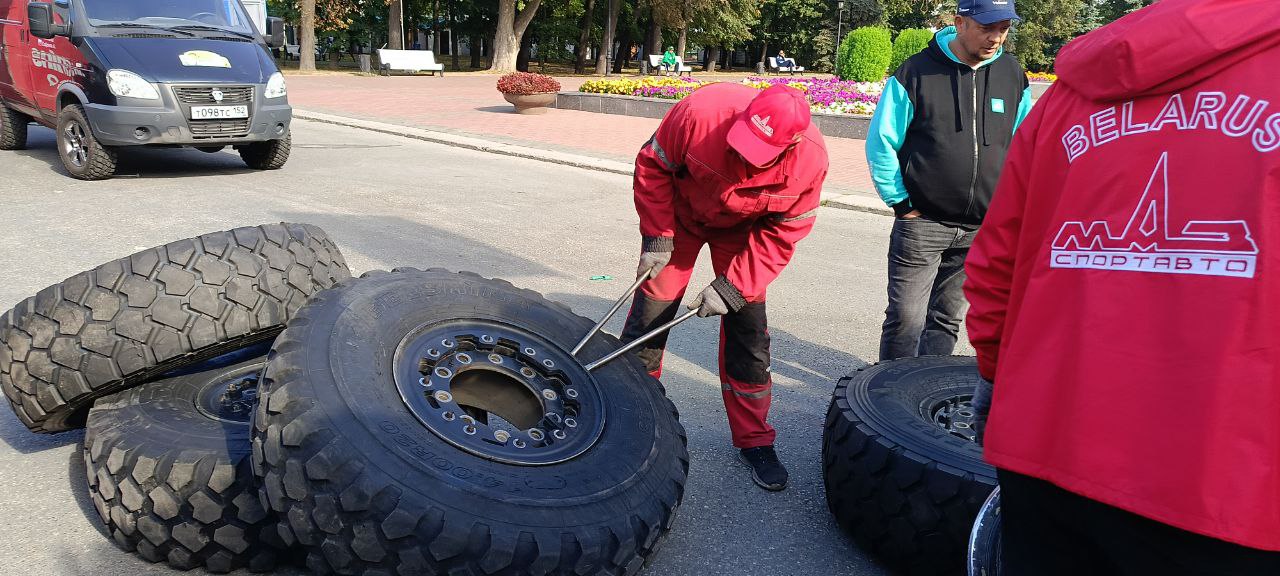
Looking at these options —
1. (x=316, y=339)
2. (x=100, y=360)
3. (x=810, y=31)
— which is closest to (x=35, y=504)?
(x=100, y=360)

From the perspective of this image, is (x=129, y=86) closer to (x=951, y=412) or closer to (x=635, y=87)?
(x=951, y=412)

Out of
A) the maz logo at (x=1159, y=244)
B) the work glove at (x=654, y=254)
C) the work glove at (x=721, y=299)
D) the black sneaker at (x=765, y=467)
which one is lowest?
the black sneaker at (x=765, y=467)

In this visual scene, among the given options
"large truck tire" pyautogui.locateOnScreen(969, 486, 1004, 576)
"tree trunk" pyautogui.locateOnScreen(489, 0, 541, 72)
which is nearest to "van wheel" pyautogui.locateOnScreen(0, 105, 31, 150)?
"large truck tire" pyautogui.locateOnScreen(969, 486, 1004, 576)

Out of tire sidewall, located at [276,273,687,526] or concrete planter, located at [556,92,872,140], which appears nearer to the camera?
tire sidewall, located at [276,273,687,526]

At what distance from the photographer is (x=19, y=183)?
30.6 ft

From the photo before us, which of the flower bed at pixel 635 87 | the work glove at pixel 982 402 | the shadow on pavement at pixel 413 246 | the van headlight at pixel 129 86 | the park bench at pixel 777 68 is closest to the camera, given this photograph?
the work glove at pixel 982 402

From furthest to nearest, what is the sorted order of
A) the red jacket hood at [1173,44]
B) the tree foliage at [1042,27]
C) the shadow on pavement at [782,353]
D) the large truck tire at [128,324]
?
the tree foliage at [1042,27] < the shadow on pavement at [782,353] < the large truck tire at [128,324] < the red jacket hood at [1173,44]

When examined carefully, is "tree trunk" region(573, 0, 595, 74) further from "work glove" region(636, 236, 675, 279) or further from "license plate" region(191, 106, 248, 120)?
"work glove" region(636, 236, 675, 279)

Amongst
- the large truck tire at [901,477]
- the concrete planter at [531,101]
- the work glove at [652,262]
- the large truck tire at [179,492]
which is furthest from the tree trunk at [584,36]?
the large truck tire at [179,492]

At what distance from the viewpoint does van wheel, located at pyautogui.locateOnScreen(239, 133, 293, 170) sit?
10617mm

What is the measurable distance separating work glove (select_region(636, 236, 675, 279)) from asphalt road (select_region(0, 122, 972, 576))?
31.9 inches

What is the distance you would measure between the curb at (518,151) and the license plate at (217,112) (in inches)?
162

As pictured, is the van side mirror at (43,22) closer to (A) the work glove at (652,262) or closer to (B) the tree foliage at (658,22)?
(A) the work glove at (652,262)

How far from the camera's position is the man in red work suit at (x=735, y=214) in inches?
130
